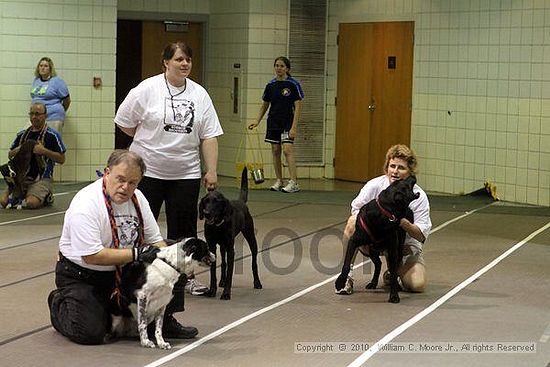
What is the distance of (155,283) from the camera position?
17.9 ft

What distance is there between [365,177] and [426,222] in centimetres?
699

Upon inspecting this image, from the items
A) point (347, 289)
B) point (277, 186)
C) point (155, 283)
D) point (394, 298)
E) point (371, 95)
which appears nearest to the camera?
point (155, 283)

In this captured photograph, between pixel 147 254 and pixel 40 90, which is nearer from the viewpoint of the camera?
pixel 147 254

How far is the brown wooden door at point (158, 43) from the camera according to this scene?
14.7 metres

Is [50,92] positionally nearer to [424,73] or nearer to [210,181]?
[424,73]

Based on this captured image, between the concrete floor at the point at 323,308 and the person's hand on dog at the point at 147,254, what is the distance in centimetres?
47

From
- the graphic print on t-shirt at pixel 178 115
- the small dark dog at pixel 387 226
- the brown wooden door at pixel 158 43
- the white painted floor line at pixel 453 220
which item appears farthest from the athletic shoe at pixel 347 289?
the brown wooden door at pixel 158 43

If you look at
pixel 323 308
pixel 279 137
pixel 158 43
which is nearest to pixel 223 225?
pixel 323 308

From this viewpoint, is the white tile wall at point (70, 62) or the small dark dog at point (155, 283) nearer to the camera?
the small dark dog at point (155, 283)

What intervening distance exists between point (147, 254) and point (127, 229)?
18cm

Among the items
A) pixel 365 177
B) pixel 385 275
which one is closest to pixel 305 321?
pixel 385 275

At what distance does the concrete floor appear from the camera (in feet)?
18.0

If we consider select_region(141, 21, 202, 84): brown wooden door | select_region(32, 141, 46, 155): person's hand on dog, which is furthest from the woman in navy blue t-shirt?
select_region(32, 141, 46, 155): person's hand on dog

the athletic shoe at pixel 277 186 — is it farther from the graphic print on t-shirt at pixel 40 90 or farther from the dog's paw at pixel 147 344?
the dog's paw at pixel 147 344
